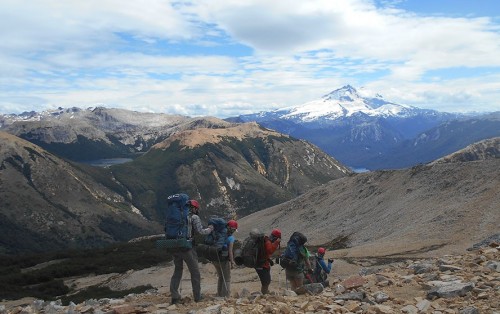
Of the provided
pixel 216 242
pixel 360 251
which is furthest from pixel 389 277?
pixel 360 251

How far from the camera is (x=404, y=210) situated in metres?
55.0

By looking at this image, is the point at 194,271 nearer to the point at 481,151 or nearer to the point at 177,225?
the point at 177,225

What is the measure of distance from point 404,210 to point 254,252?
43.8m

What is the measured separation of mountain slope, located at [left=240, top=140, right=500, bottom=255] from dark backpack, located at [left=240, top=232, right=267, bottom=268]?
2127 centimetres

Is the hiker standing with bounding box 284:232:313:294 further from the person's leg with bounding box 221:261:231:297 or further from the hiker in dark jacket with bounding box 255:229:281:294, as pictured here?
the person's leg with bounding box 221:261:231:297

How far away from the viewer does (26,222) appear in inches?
7633

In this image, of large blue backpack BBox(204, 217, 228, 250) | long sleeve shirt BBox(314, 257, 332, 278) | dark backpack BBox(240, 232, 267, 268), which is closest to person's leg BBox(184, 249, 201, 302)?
large blue backpack BBox(204, 217, 228, 250)

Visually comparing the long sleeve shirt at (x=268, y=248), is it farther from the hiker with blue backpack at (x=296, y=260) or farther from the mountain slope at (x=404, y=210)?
the mountain slope at (x=404, y=210)

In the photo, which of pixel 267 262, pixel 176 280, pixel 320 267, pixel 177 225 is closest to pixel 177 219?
pixel 177 225

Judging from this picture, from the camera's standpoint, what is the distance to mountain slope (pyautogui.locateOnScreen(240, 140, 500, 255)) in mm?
38375

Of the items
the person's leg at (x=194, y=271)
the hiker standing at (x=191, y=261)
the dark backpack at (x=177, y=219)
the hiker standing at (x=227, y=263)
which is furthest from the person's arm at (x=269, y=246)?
the dark backpack at (x=177, y=219)

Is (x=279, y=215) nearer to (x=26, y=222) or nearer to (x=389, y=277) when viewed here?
(x=389, y=277)

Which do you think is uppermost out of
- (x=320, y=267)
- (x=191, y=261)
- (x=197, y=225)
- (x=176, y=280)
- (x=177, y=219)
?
(x=177, y=219)

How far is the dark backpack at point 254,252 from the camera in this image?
15188mm
